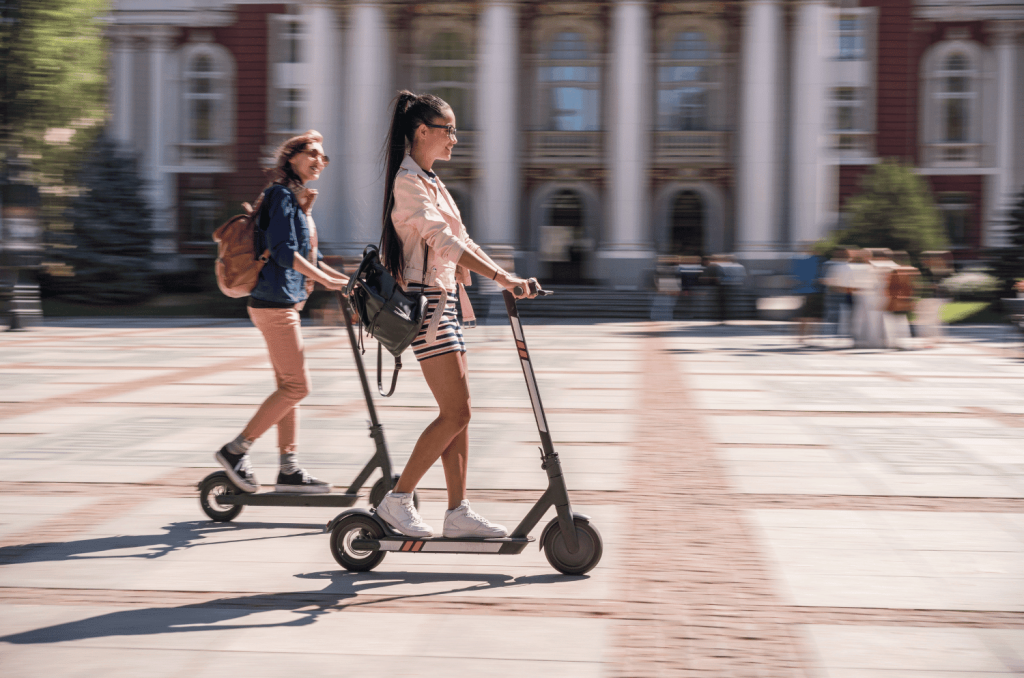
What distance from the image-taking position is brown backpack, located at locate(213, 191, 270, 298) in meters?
5.41

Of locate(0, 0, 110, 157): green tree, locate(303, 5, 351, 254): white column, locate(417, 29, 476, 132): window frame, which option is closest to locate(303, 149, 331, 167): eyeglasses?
locate(0, 0, 110, 157): green tree

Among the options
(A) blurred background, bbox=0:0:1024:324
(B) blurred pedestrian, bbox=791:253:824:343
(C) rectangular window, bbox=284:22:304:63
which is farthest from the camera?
(C) rectangular window, bbox=284:22:304:63

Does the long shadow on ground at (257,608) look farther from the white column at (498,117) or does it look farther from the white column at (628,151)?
the white column at (498,117)

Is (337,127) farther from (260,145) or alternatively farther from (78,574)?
(78,574)

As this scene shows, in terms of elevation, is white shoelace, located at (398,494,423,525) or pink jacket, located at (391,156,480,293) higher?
pink jacket, located at (391,156,480,293)

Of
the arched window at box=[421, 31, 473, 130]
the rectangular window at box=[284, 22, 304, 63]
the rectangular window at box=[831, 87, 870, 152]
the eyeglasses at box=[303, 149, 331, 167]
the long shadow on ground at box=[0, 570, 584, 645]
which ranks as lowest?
the long shadow on ground at box=[0, 570, 584, 645]

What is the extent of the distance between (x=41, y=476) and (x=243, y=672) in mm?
3783

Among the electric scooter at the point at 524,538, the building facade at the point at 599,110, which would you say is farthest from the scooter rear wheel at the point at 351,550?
the building facade at the point at 599,110

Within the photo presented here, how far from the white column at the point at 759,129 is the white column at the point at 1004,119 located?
10.3 metres

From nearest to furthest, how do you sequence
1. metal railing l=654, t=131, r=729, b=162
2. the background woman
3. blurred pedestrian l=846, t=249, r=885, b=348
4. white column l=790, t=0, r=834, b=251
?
the background woman
blurred pedestrian l=846, t=249, r=885, b=348
white column l=790, t=0, r=834, b=251
metal railing l=654, t=131, r=729, b=162

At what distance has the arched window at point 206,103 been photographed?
4081 centimetres

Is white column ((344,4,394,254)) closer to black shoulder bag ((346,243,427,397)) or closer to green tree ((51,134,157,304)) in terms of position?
green tree ((51,134,157,304))

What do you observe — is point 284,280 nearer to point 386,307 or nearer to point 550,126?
point 386,307

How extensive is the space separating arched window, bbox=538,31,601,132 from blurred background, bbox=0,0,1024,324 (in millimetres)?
78
